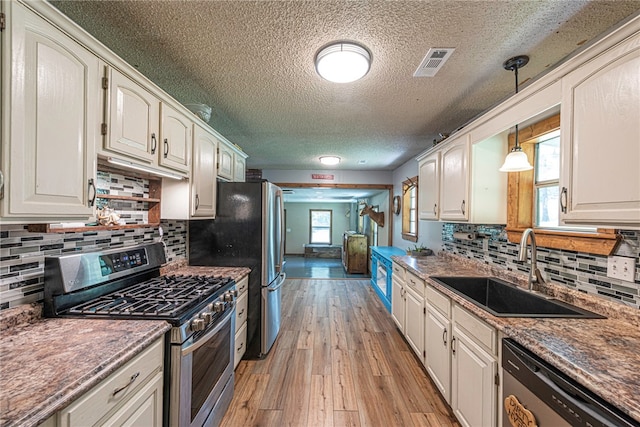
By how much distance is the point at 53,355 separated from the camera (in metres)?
0.96

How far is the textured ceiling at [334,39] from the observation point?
123 centimetres

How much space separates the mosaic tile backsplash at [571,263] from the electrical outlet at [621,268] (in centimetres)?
2

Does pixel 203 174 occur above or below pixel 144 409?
above

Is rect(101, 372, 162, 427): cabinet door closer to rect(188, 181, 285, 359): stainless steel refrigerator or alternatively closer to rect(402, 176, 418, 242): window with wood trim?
rect(188, 181, 285, 359): stainless steel refrigerator

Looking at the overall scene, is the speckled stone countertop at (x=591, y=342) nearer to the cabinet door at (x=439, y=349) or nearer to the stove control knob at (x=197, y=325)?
the cabinet door at (x=439, y=349)

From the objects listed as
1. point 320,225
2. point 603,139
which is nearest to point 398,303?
point 603,139

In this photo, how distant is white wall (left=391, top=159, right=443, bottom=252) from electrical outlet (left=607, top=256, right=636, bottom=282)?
2.00 meters

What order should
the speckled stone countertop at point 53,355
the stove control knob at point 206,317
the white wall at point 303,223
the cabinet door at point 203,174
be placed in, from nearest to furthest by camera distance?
the speckled stone countertop at point 53,355, the stove control knob at point 206,317, the cabinet door at point 203,174, the white wall at point 303,223

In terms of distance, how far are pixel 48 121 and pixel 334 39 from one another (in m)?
1.33

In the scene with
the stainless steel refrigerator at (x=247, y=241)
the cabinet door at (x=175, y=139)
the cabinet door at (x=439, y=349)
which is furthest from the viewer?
the stainless steel refrigerator at (x=247, y=241)

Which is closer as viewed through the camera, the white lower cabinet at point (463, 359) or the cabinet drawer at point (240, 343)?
the white lower cabinet at point (463, 359)

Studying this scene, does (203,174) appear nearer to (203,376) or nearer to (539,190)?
(203,376)

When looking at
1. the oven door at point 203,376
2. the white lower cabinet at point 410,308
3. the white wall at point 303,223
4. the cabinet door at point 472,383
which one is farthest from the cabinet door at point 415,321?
the white wall at point 303,223

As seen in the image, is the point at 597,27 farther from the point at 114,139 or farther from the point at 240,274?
the point at 240,274
